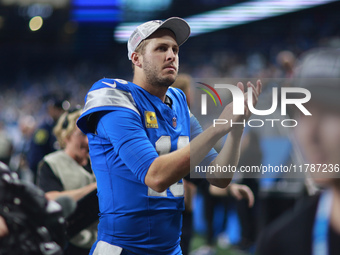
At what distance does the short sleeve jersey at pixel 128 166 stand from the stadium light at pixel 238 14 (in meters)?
15.6

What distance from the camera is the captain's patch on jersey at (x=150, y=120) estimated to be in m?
1.98

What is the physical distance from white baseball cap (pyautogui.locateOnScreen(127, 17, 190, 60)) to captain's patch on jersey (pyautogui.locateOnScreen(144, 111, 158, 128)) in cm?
33

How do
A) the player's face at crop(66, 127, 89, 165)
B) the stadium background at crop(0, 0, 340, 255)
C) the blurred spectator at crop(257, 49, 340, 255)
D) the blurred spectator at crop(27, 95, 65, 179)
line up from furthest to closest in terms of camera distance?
the stadium background at crop(0, 0, 340, 255), the blurred spectator at crop(27, 95, 65, 179), the player's face at crop(66, 127, 89, 165), the blurred spectator at crop(257, 49, 340, 255)

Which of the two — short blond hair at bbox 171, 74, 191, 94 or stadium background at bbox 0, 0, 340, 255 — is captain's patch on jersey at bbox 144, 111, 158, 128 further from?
stadium background at bbox 0, 0, 340, 255

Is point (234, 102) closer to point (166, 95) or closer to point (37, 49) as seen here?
point (166, 95)

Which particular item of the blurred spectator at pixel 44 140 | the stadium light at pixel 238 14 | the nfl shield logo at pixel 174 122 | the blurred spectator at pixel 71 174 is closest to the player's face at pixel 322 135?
the nfl shield logo at pixel 174 122

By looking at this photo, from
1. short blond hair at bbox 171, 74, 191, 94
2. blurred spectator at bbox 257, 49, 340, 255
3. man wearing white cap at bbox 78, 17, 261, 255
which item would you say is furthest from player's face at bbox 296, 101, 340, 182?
short blond hair at bbox 171, 74, 191, 94

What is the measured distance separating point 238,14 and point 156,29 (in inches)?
696

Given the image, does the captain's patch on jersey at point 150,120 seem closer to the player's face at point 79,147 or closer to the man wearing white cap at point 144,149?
the man wearing white cap at point 144,149

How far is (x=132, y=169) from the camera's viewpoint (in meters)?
1.82

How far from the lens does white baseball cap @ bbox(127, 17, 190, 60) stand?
81.0 inches

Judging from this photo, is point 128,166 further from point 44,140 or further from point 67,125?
point 44,140

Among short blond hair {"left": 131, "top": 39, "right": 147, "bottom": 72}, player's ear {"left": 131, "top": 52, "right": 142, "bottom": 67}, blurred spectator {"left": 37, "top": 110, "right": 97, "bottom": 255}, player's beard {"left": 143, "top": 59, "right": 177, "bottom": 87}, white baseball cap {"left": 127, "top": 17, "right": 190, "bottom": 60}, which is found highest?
white baseball cap {"left": 127, "top": 17, "right": 190, "bottom": 60}

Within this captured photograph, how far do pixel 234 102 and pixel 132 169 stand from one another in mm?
474
